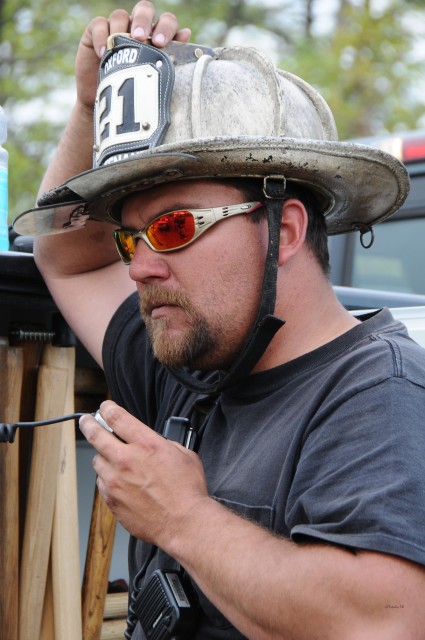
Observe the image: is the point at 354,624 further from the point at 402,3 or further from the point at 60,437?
the point at 402,3

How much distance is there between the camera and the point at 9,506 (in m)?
2.30

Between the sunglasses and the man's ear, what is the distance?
0.08 metres

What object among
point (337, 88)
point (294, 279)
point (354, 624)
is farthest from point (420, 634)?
point (337, 88)

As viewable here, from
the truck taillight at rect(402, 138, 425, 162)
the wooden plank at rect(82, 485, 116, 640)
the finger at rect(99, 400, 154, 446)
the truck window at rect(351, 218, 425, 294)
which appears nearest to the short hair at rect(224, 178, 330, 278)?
the finger at rect(99, 400, 154, 446)

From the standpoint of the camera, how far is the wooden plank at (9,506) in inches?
90.0

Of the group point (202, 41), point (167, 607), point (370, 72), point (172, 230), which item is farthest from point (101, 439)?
point (202, 41)

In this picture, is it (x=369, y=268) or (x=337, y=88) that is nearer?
(x=369, y=268)

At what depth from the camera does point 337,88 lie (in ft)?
43.3

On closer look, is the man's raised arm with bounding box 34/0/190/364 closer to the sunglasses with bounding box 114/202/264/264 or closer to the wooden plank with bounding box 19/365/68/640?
the wooden plank with bounding box 19/365/68/640

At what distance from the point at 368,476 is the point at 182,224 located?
0.73 metres

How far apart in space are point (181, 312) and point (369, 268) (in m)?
3.47

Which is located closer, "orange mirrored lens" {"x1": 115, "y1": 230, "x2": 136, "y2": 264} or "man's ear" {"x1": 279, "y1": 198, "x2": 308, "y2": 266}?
"man's ear" {"x1": 279, "y1": 198, "x2": 308, "y2": 266}

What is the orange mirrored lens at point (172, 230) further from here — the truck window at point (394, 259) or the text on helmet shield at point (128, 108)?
the truck window at point (394, 259)

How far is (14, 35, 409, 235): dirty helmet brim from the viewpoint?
2.04 metres
